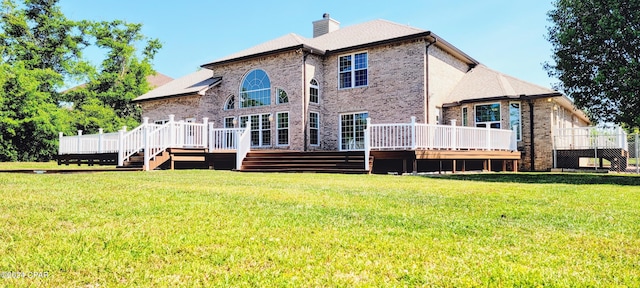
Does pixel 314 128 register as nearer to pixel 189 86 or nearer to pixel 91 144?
pixel 189 86

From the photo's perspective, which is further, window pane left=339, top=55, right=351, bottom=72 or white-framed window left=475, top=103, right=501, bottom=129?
window pane left=339, top=55, right=351, bottom=72

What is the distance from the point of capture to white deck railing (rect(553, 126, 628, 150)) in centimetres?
1894

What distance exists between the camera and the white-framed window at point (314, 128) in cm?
2094

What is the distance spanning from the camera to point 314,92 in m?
21.2

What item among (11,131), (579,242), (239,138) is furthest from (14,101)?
(579,242)

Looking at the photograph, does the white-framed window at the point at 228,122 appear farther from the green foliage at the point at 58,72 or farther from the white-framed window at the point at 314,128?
the green foliage at the point at 58,72

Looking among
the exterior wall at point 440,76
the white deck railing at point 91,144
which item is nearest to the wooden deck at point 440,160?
the exterior wall at point 440,76

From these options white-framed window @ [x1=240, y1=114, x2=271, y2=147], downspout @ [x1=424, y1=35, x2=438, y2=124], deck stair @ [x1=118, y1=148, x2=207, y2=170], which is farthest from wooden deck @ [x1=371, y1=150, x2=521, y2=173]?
deck stair @ [x1=118, y1=148, x2=207, y2=170]

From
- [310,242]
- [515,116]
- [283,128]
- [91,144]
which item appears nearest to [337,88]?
[283,128]

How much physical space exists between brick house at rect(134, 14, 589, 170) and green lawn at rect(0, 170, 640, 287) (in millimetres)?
13424

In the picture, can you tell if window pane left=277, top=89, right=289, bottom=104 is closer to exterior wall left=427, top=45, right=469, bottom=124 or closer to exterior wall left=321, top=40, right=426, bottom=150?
exterior wall left=321, top=40, right=426, bottom=150

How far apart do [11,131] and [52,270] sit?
33397mm

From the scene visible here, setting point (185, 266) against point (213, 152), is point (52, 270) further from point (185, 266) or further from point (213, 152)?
point (213, 152)

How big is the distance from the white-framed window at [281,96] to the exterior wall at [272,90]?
0.56 feet
